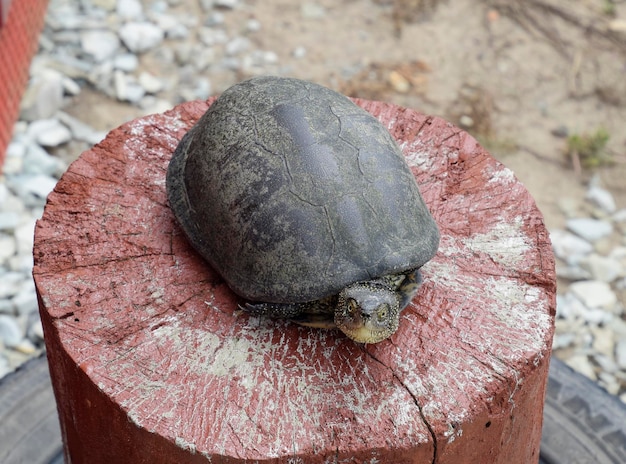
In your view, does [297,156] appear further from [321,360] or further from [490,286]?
[490,286]

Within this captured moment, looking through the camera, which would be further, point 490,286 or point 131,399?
point 490,286

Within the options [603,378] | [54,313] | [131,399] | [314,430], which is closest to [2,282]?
[54,313]

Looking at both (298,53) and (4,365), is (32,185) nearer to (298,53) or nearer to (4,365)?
(4,365)

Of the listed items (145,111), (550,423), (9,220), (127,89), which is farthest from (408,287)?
(127,89)

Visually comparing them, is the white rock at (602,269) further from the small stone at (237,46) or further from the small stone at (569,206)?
the small stone at (237,46)

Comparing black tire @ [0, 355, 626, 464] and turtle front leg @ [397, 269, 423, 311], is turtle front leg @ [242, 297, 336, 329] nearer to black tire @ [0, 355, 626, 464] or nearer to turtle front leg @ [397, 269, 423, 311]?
turtle front leg @ [397, 269, 423, 311]

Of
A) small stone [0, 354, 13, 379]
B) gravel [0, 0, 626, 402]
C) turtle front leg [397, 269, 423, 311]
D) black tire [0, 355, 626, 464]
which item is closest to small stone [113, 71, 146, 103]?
gravel [0, 0, 626, 402]
